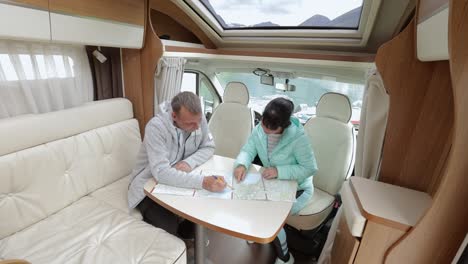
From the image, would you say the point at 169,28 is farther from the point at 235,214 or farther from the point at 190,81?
the point at 235,214

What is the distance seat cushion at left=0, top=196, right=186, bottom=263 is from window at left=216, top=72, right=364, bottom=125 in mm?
1592

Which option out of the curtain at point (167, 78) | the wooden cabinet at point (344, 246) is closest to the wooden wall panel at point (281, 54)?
the curtain at point (167, 78)

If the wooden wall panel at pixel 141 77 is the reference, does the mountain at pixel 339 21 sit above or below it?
above

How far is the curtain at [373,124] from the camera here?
1.24m

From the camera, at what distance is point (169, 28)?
2.35m

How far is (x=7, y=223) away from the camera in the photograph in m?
1.16

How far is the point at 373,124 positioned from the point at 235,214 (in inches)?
38.0

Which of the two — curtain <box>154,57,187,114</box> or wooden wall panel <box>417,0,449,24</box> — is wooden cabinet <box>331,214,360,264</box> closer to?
wooden wall panel <box>417,0,449,24</box>

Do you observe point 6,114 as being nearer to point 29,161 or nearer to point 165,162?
point 29,161

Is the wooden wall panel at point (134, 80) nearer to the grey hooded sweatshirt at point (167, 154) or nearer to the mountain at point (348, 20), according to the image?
the grey hooded sweatshirt at point (167, 154)

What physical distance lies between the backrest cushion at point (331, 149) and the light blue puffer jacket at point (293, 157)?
36 cm

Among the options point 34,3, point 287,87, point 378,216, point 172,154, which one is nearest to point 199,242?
point 172,154

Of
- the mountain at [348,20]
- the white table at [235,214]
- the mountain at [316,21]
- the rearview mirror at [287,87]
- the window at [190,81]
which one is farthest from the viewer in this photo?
the window at [190,81]

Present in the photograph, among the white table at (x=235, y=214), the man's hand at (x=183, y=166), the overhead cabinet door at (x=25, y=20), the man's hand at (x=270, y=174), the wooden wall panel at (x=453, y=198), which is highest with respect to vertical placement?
the overhead cabinet door at (x=25, y=20)
